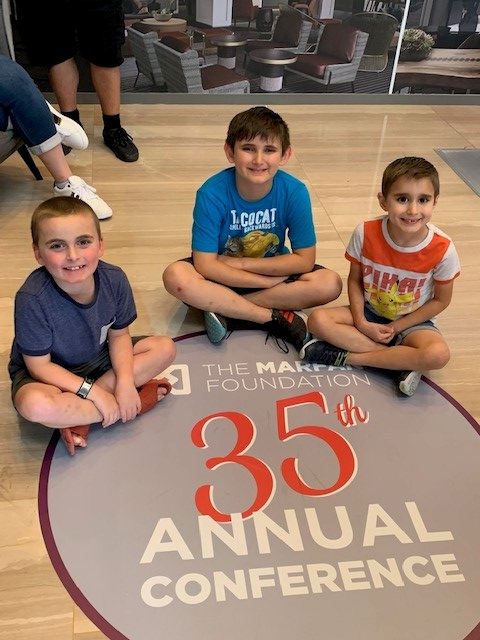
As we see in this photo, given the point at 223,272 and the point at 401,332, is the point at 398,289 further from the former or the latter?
the point at 223,272

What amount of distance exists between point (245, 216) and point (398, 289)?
44 centimetres

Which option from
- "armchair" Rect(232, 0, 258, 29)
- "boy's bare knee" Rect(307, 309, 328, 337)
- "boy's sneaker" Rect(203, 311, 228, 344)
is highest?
"armchair" Rect(232, 0, 258, 29)

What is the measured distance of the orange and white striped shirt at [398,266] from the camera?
5.29 ft

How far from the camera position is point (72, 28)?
8.52 feet

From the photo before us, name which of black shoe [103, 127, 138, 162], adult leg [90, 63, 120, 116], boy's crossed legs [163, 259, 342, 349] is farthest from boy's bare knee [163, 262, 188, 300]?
adult leg [90, 63, 120, 116]

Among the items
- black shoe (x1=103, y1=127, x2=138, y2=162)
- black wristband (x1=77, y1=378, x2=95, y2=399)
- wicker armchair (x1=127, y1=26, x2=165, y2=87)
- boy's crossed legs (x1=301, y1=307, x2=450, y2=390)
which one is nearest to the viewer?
black wristband (x1=77, y1=378, x2=95, y2=399)

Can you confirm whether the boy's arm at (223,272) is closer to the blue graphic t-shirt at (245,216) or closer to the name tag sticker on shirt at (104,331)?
the blue graphic t-shirt at (245,216)

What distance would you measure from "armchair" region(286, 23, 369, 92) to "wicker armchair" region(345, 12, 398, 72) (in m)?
0.03

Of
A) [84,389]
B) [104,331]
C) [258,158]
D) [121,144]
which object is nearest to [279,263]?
[258,158]

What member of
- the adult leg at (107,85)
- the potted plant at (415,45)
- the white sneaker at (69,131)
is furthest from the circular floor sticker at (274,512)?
the potted plant at (415,45)

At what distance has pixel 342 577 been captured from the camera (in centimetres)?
124

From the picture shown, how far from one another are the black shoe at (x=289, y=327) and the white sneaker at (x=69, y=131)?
3.72ft

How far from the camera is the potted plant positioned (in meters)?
3.32

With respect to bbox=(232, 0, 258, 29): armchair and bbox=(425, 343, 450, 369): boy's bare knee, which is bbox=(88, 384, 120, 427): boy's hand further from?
bbox=(232, 0, 258, 29): armchair
